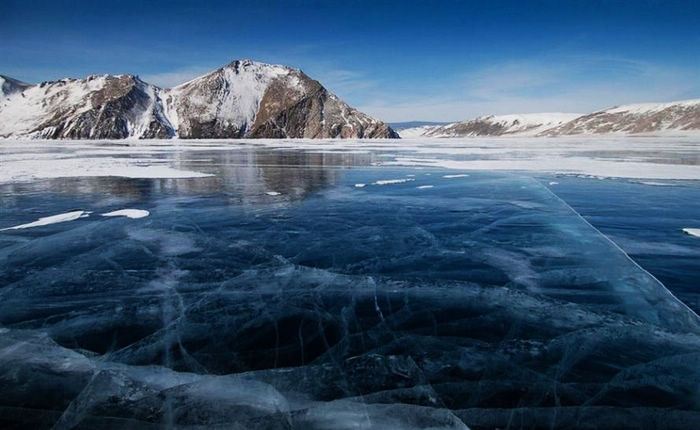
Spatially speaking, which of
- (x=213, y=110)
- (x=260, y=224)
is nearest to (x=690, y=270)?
(x=260, y=224)

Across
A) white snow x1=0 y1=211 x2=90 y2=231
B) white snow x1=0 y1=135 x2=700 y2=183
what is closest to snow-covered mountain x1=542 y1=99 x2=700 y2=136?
white snow x1=0 y1=135 x2=700 y2=183

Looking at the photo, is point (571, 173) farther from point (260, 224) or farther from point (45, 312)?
point (45, 312)

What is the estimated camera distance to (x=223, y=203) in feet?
33.9

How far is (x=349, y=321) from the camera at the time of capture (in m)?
4.09

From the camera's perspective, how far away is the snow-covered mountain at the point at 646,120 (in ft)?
508

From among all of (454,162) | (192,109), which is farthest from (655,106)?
(454,162)

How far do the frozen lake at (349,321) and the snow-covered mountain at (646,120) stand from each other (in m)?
178

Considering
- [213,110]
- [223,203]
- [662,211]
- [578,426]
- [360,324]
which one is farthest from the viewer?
[213,110]

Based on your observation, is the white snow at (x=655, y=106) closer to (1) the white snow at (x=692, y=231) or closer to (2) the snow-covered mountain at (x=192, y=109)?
(2) the snow-covered mountain at (x=192, y=109)

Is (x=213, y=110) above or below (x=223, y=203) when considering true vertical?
above

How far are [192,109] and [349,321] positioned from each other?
561 feet

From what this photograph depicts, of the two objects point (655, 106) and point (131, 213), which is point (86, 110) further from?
point (655, 106)

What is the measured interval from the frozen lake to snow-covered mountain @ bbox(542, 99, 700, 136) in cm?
17752

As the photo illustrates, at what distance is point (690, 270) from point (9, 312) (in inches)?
304
